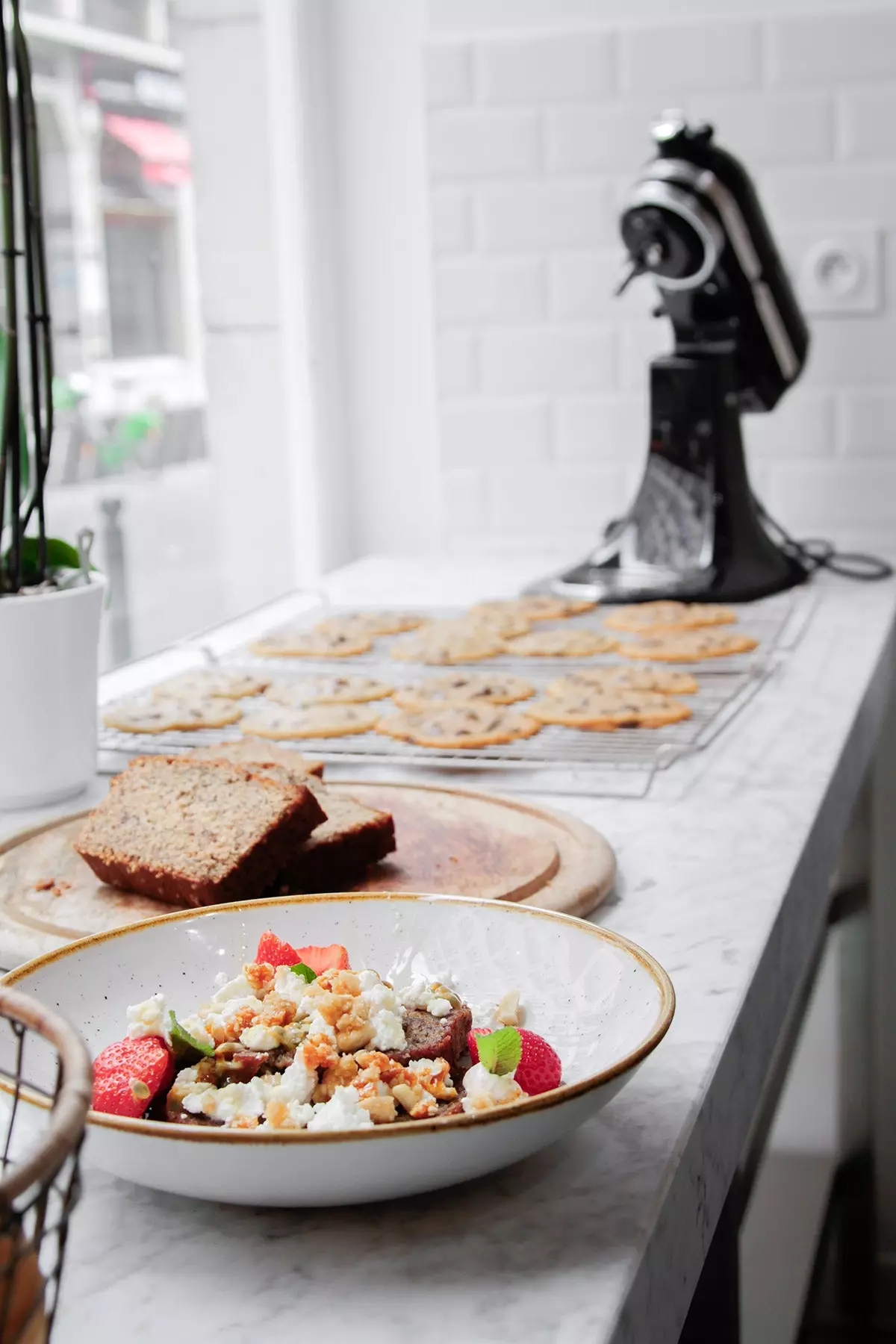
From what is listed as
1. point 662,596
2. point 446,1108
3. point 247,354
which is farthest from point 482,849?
point 247,354

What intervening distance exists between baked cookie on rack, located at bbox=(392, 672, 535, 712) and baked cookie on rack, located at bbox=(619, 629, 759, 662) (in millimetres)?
158

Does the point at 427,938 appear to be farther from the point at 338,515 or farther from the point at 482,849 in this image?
the point at 338,515

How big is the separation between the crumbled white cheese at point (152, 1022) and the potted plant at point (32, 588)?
52cm

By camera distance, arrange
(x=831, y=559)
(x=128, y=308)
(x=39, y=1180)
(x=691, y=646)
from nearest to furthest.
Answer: (x=39, y=1180) → (x=691, y=646) → (x=831, y=559) → (x=128, y=308)

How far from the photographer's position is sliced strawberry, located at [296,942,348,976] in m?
0.69

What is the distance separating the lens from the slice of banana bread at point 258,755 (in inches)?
43.8

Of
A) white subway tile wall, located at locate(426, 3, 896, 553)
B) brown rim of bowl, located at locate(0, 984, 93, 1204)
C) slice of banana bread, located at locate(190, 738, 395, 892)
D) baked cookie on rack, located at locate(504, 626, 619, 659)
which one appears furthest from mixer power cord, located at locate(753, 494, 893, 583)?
brown rim of bowl, located at locate(0, 984, 93, 1204)

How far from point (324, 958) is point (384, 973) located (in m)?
0.05

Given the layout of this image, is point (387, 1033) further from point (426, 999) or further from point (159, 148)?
point (159, 148)

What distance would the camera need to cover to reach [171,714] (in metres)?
1.41

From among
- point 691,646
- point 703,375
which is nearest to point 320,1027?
point 691,646

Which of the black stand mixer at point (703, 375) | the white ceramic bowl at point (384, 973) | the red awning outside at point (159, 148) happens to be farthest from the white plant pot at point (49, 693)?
the red awning outside at point (159, 148)

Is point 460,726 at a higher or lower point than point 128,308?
lower

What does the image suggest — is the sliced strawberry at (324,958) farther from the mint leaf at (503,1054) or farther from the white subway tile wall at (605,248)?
the white subway tile wall at (605,248)
